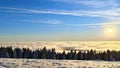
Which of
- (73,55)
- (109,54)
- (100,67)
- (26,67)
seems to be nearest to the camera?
(26,67)

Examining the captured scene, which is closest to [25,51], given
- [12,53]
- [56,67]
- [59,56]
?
[12,53]

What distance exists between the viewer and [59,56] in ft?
317

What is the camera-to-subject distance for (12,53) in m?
97.2

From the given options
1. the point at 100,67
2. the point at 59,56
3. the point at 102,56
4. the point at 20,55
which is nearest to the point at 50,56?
the point at 59,56

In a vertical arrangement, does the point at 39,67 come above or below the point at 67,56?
above

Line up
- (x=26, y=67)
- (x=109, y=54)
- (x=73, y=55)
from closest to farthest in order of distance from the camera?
(x=26, y=67)
(x=109, y=54)
(x=73, y=55)

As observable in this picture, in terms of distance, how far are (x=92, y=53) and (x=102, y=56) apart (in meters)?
5.47

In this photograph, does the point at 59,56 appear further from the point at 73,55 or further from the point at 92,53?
the point at 92,53

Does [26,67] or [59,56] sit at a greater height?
[26,67]

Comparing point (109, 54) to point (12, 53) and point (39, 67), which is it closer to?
point (12, 53)

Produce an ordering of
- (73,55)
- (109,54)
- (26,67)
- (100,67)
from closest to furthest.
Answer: (26,67) → (100,67) → (109,54) → (73,55)

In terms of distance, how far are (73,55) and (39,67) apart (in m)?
52.6

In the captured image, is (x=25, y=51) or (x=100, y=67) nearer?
(x=100, y=67)

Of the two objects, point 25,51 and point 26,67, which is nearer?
point 26,67
